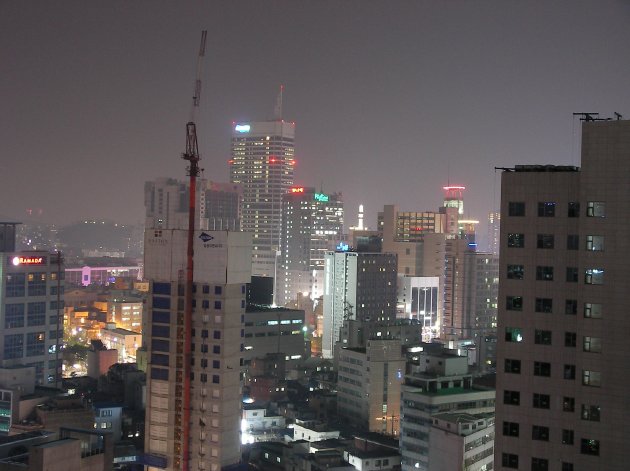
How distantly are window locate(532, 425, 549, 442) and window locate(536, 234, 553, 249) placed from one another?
7.05 feet

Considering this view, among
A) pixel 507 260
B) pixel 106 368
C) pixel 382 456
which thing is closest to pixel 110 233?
pixel 106 368

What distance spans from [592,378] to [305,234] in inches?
2173

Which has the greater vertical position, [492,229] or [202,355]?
[492,229]

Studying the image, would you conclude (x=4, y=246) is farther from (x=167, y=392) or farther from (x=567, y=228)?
(x=567, y=228)

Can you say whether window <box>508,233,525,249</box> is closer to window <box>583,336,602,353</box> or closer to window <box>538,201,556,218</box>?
window <box>538,201,556,218</box>

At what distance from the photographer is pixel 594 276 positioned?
1012 centimetres

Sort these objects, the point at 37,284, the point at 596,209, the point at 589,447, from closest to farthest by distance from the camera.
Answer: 1. the point at 589,447
2. the point at 596,209
3. the point at 37,284

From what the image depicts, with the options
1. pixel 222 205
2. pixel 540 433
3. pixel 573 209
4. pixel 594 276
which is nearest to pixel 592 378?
pixel 540 433

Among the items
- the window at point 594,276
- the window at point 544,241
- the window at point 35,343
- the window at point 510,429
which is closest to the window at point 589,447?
the window at point 510,429

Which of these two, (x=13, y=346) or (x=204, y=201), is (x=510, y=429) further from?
(x=204, y=201)

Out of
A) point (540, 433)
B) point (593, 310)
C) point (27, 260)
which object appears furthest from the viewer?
point (27, 260)

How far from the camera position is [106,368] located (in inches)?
1261

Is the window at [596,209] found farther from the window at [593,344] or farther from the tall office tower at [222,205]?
the tall office tower at [222,205]

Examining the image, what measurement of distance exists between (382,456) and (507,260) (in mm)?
12521
